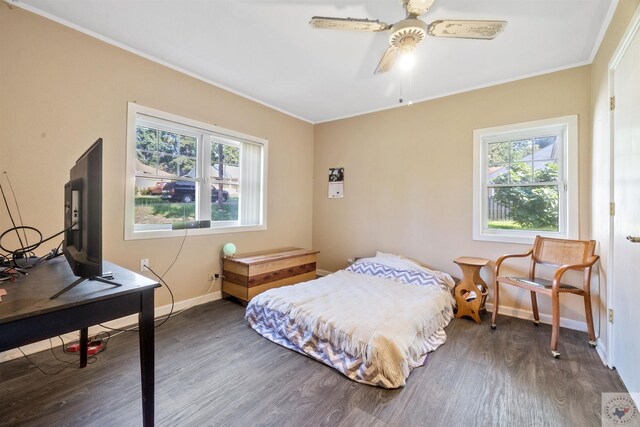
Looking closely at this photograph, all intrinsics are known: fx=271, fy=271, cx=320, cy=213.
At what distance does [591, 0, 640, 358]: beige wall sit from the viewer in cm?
194

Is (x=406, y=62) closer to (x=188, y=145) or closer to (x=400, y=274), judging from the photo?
(x=400, y=274)

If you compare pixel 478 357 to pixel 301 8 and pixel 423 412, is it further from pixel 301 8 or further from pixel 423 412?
pixel 301 8

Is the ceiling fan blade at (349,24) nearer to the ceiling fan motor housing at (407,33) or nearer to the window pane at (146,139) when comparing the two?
the ceiling fan motor housing at (407,33)

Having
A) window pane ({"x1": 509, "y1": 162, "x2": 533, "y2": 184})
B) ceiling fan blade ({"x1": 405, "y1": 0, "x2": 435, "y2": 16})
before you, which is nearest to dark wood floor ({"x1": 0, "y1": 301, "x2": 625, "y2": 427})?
window pane ({"x1": 509, "y1": 162, "x2": 533, "y2": 184})

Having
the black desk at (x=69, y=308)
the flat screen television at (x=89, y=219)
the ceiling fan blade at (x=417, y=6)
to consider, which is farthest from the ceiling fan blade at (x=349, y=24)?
the black desk at (x=69, y=308)

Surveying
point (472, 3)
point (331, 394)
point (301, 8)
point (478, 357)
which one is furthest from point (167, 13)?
point (478, 357)

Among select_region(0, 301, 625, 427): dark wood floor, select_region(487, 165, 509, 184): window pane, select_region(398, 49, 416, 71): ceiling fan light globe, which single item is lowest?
select_region(0, 301, 625, 427): dark wood floor

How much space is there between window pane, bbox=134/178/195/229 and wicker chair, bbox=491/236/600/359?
3305 millimetres

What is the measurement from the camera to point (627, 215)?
65.6 inches

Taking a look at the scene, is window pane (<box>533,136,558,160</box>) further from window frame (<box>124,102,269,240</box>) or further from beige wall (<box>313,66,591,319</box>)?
window frame (<box>124,102,269,240</box>)

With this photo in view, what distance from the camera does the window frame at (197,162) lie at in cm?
256

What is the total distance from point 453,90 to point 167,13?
2981 millimetres

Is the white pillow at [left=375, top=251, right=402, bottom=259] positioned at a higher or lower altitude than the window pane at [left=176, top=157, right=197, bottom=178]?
lower

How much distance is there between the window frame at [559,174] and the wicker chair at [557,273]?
0.20m
